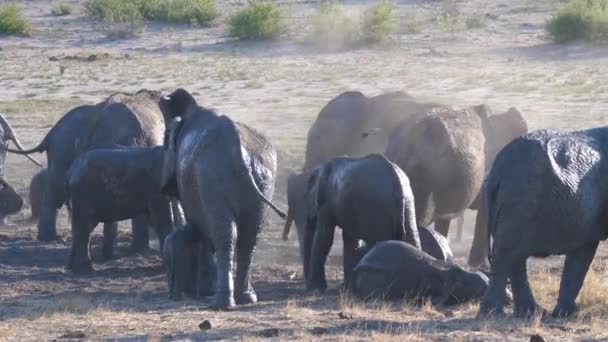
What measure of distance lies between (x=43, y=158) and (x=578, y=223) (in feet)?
41.6

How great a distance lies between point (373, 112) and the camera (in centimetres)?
1739

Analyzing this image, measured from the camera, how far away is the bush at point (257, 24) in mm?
36094

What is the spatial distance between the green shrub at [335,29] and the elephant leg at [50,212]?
699 inches

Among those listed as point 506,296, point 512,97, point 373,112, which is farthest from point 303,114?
point 506,296

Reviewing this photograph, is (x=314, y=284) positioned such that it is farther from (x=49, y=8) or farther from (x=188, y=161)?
(x=49, y=8)

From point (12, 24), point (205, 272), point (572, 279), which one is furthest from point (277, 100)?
point (572, 279)

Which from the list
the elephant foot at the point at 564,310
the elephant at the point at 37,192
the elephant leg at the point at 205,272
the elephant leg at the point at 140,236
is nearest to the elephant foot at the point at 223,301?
the elephant leg at the point at 205,272

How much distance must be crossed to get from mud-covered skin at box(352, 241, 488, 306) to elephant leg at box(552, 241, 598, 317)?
746mm

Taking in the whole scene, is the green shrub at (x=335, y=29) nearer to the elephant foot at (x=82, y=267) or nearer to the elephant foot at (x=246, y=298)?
the elephant foot at (x=82, y=267)

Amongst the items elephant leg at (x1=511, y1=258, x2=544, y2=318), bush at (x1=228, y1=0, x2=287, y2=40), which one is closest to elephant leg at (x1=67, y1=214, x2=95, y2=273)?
elephant leg at (x1=511, y1=258, x2=544, y2=318)

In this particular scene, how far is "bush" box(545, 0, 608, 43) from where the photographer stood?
32.7 m

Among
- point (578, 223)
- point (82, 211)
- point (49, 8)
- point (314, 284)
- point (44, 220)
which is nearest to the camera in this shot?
point (578, 223)

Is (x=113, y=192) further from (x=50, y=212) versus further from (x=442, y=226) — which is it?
(x=442, y=226)

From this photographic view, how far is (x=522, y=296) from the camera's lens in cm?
1102
